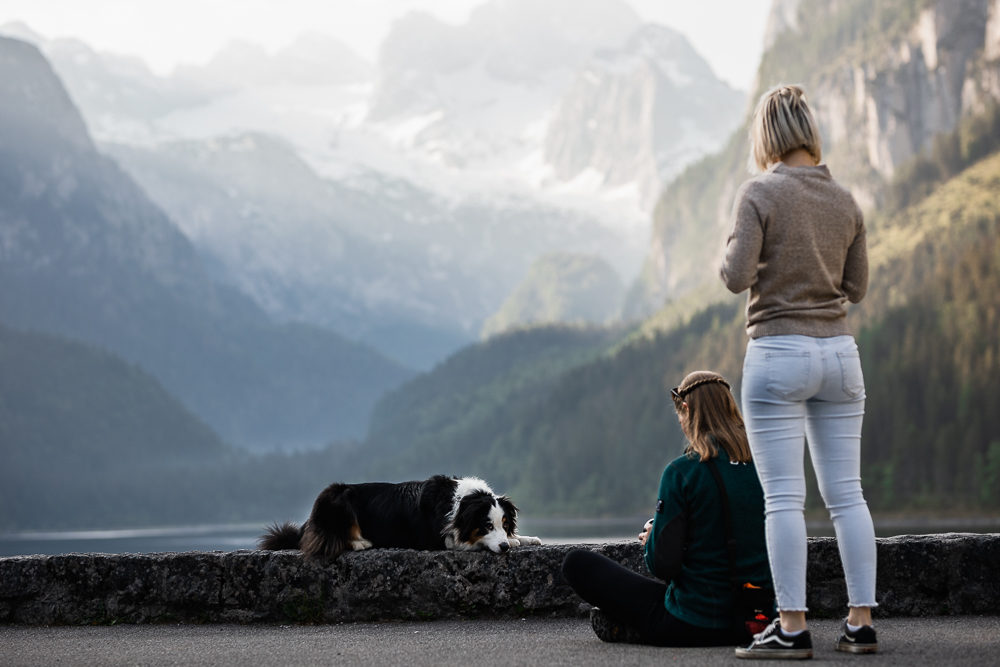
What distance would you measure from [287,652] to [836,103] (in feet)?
674

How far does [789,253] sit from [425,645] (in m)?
3.58

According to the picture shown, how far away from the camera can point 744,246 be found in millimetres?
5844

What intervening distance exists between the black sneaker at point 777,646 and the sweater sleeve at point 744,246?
189 centimetres

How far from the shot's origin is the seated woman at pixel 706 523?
6145 mm

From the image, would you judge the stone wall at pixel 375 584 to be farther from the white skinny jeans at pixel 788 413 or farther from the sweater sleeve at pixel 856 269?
the sweater sleeve at pixel 856 269

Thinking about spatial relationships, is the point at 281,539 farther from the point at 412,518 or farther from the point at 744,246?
the point at 744,246

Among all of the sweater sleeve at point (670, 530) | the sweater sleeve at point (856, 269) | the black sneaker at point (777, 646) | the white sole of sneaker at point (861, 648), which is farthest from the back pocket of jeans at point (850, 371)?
the white sole of sneaker at point (861, 648)

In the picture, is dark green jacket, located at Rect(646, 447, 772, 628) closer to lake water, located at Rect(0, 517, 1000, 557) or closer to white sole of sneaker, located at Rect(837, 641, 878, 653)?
white sole of sneaker, located at Rect(837, 641, 878, 653)

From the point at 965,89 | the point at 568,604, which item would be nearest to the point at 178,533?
the point at 965,89

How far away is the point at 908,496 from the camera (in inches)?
4309

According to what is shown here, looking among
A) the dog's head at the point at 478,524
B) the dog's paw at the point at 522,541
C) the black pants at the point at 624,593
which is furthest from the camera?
the dog's paw at the point at 522,541

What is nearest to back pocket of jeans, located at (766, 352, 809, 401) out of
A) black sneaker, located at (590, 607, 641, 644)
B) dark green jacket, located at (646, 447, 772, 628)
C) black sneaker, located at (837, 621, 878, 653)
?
dark green jacket, located at (646, 447, 772, 628)

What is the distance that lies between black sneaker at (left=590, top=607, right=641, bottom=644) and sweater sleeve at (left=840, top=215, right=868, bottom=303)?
8.19ft

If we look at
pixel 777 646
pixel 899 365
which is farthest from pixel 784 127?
pixel 899 365
